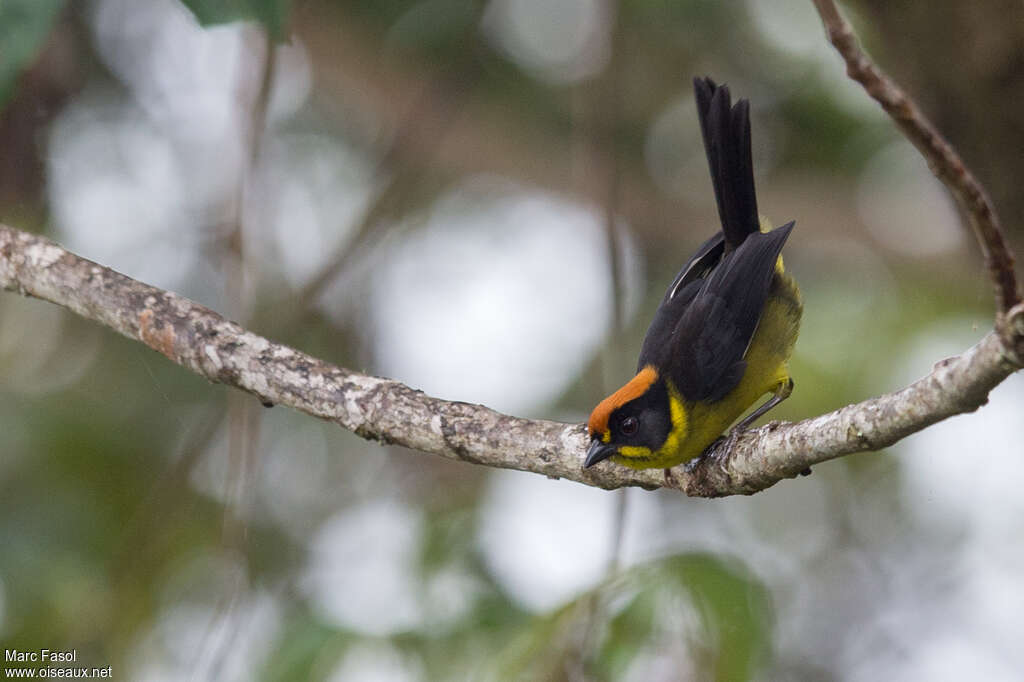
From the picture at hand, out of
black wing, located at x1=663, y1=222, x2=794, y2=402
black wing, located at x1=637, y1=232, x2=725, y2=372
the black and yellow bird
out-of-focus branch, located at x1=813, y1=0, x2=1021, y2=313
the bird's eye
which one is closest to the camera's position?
out-of-focus branch, located at x1=813, y1=0, x2=1021, y2=313

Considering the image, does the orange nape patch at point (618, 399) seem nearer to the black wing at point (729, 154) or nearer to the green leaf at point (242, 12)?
the black wing at point (729, 154)

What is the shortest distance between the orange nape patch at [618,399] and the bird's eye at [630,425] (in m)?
0.05

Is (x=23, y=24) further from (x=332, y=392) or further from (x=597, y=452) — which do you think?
(x=597, y=452)

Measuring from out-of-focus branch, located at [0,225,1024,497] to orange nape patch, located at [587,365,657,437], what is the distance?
0.05 metres

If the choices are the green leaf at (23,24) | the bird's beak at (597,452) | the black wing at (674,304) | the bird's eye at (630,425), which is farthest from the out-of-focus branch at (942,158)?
the green leaf at (23,24)

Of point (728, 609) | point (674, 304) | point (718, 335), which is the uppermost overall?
point (674, 304)

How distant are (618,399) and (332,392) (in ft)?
2.55

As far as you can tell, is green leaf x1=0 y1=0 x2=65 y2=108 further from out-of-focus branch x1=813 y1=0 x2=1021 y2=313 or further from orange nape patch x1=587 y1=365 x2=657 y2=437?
out-of-focus branch x1=813 y1=0 x2=1021 y2=313

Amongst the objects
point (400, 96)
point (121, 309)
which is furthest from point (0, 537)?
point (400, 96)

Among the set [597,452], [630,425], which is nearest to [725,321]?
[630,425]

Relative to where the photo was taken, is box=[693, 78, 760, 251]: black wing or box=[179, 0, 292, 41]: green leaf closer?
box=[179, 0, 292, 41]: green leaf

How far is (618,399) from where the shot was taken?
2.73 metres

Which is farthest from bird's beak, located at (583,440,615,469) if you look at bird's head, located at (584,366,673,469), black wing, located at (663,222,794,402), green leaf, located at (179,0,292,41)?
green leaf, located at (179,0,292,41)

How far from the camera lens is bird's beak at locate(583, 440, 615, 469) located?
2377 mm
